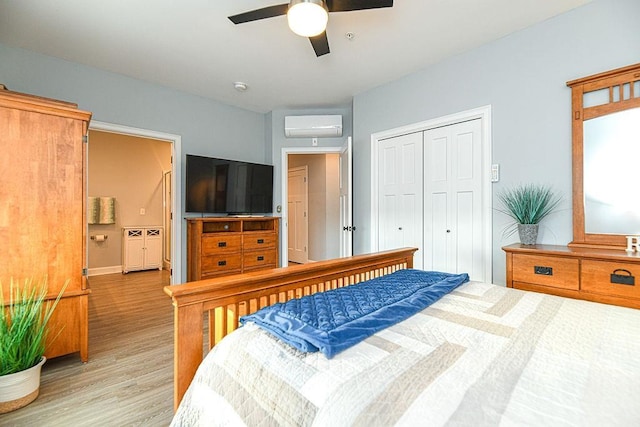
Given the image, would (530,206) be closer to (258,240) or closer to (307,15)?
(307,15)

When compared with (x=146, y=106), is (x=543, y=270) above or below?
below

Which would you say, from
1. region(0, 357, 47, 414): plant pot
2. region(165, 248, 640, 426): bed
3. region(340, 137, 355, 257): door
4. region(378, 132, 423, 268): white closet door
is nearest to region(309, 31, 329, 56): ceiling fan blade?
region(340, 137, 355, 257): door

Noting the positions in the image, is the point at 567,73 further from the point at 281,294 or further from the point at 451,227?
the point at 281,294

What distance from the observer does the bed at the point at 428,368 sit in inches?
24.6

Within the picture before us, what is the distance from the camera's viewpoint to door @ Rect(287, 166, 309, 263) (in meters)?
6.10

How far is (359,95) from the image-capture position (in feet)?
12.5

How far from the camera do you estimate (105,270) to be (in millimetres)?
5133

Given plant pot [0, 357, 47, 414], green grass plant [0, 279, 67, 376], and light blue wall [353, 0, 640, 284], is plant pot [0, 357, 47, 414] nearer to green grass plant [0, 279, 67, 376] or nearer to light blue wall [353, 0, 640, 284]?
green grass plant [0, 279, 67, 376]

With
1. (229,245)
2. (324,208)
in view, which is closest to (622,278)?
(229,245)

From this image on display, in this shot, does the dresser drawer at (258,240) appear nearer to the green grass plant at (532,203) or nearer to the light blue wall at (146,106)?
the light blue wall at (146,106)

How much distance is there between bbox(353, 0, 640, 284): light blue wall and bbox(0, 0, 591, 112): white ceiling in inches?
5.2

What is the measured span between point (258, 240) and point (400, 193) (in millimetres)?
1973

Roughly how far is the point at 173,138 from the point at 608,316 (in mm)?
4198

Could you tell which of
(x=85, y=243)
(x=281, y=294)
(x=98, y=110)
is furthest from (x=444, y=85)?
(x=98, y=110)
